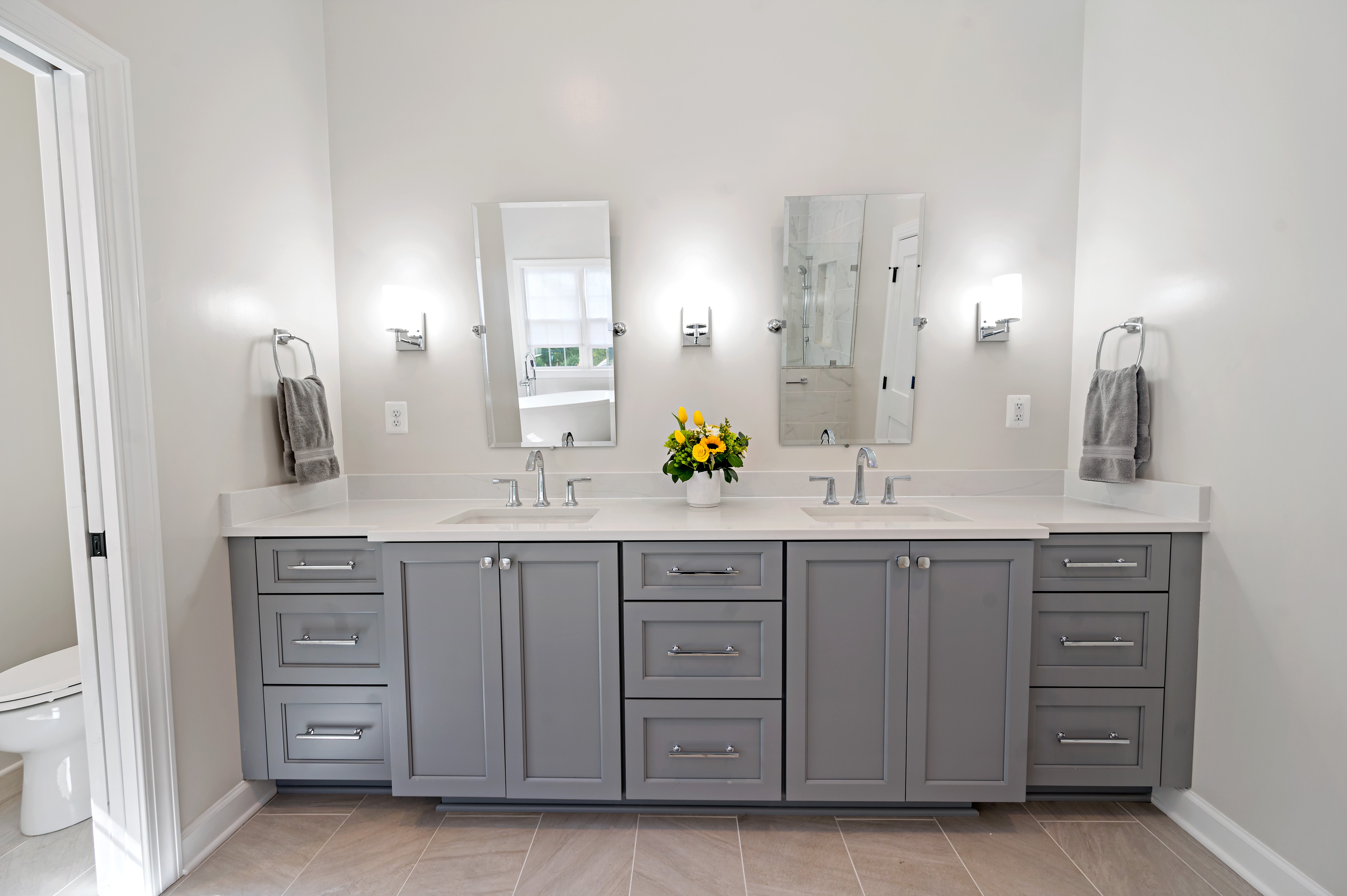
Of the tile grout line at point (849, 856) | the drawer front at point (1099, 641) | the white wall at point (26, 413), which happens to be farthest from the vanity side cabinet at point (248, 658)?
the drawer front at point (1099, 641)

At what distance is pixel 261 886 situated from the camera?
147 cm

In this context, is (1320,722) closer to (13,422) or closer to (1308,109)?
(1308,109)

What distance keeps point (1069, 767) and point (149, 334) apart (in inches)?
111

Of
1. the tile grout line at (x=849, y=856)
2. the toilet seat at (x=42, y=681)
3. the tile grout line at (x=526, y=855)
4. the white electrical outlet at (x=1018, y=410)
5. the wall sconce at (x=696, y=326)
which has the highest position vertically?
the wall sconce at (x=696, y=326)

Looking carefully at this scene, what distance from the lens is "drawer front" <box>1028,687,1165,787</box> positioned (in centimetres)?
166

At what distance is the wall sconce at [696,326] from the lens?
2.15 metres

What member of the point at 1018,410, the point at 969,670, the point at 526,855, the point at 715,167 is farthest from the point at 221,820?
the point at 1018,410

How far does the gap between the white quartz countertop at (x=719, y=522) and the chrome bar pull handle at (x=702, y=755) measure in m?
0.61

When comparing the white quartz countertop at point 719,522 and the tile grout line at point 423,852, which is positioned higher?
the white quartz countertop at point 719,522

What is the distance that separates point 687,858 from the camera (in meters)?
1.54

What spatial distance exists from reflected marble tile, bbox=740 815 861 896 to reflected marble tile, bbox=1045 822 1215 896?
2.06 ft

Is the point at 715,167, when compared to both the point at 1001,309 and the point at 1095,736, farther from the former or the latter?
the point at 1095,736

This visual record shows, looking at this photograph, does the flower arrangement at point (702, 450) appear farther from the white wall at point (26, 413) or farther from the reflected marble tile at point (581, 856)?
the white wall at point (26, 413)

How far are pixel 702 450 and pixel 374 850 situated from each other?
4.96ft
